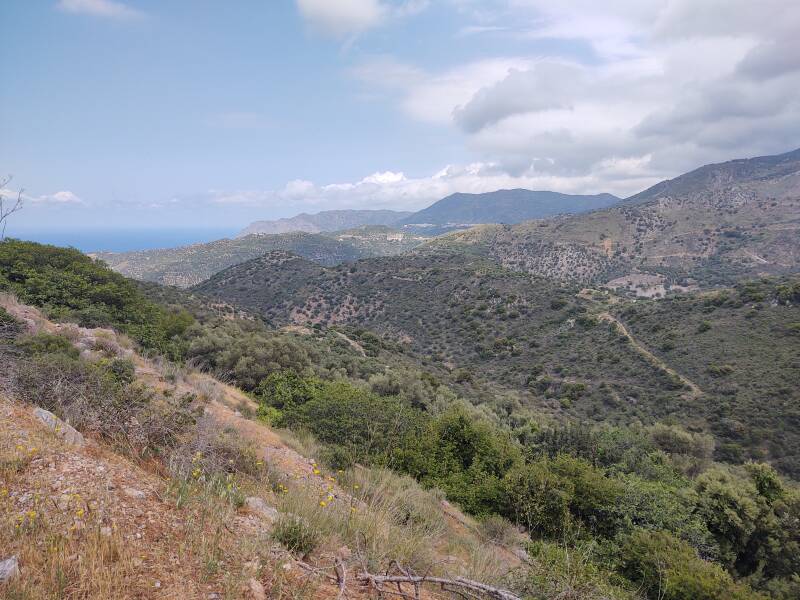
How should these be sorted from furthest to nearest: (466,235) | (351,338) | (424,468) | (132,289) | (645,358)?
(466,235) < (351,338) < (645,358) < (132,289) < (424,468)

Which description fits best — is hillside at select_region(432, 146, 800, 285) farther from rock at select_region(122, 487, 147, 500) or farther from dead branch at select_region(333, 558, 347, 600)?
rock at select_region(122, 487, 147, 500)

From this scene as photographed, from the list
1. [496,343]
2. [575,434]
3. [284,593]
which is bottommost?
[496,343]

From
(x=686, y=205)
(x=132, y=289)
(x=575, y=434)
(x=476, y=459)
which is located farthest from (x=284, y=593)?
(x=686, y=205)

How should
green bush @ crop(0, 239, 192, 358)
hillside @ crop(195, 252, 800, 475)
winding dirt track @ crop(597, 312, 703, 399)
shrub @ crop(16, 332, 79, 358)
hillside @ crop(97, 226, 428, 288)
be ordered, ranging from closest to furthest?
shrub @ crop(16, 332, 79, 358) < green bush @ crop(0, 239, 192, 358) < hillside @ crop(195, 252, 800, 475) < winding dirt track @ crop(597, 312, 703, 399) < hillside @ crop(97, 226, 428, 288)

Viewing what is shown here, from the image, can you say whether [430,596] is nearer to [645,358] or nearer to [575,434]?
[575,434]

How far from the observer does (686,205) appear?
124 metres

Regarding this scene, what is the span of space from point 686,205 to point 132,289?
494ft

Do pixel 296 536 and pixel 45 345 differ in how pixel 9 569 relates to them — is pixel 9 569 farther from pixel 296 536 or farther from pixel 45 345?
pixel 45 345

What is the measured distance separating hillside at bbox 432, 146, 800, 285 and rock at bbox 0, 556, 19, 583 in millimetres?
103204

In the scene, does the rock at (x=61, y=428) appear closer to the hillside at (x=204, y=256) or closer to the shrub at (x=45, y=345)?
the shrub at (x=45, y=345)

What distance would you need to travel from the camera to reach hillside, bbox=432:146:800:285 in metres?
91.6

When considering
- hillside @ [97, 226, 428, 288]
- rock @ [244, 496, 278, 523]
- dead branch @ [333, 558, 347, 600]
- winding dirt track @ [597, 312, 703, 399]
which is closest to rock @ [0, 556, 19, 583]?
rock @ [244, 496, 278, 523]

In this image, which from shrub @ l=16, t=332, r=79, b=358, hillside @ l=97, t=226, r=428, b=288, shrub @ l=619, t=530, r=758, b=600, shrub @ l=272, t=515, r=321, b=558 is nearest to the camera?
shrub @ l=272, t=515, r=321, b=558

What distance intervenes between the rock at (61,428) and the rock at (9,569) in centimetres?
193
